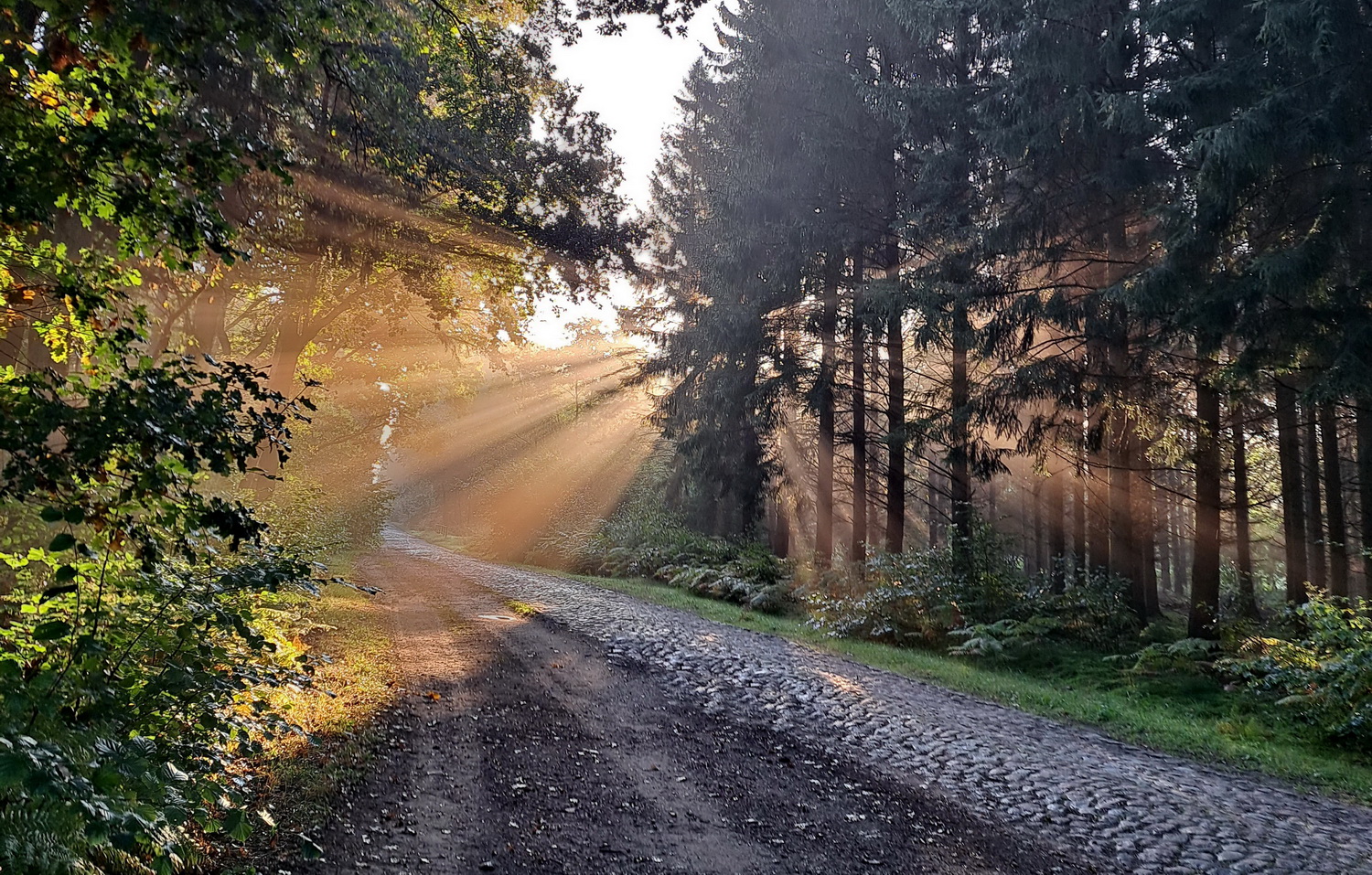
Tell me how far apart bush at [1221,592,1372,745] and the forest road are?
17.1 feet

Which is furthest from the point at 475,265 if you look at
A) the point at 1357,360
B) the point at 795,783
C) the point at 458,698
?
the point at 1357,360

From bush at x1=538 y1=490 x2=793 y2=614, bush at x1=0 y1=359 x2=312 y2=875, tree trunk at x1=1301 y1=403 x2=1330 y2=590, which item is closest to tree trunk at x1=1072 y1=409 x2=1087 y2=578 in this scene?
tree trunk at x1=1301 y1=403 x2=1330 y2=590

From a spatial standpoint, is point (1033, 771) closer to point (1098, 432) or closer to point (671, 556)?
point (1098, 432)

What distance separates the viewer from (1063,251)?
13.7 metres

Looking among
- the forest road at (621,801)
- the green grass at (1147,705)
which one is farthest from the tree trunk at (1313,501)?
the forest road at (621,801)

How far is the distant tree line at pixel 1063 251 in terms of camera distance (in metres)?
9.98

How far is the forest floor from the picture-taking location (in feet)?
14.9

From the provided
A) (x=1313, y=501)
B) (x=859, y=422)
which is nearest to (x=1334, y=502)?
(x=1313, y=501)

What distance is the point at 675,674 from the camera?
9.29m

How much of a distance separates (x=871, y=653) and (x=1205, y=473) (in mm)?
6540

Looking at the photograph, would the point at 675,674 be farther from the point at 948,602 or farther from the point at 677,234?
the point at 677,234

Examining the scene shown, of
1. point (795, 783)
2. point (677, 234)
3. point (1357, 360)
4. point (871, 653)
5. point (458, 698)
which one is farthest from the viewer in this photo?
point (677, 234)

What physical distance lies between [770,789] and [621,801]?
116cm

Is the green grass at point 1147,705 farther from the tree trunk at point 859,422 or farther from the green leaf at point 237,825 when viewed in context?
the green leaf at point 237,825
